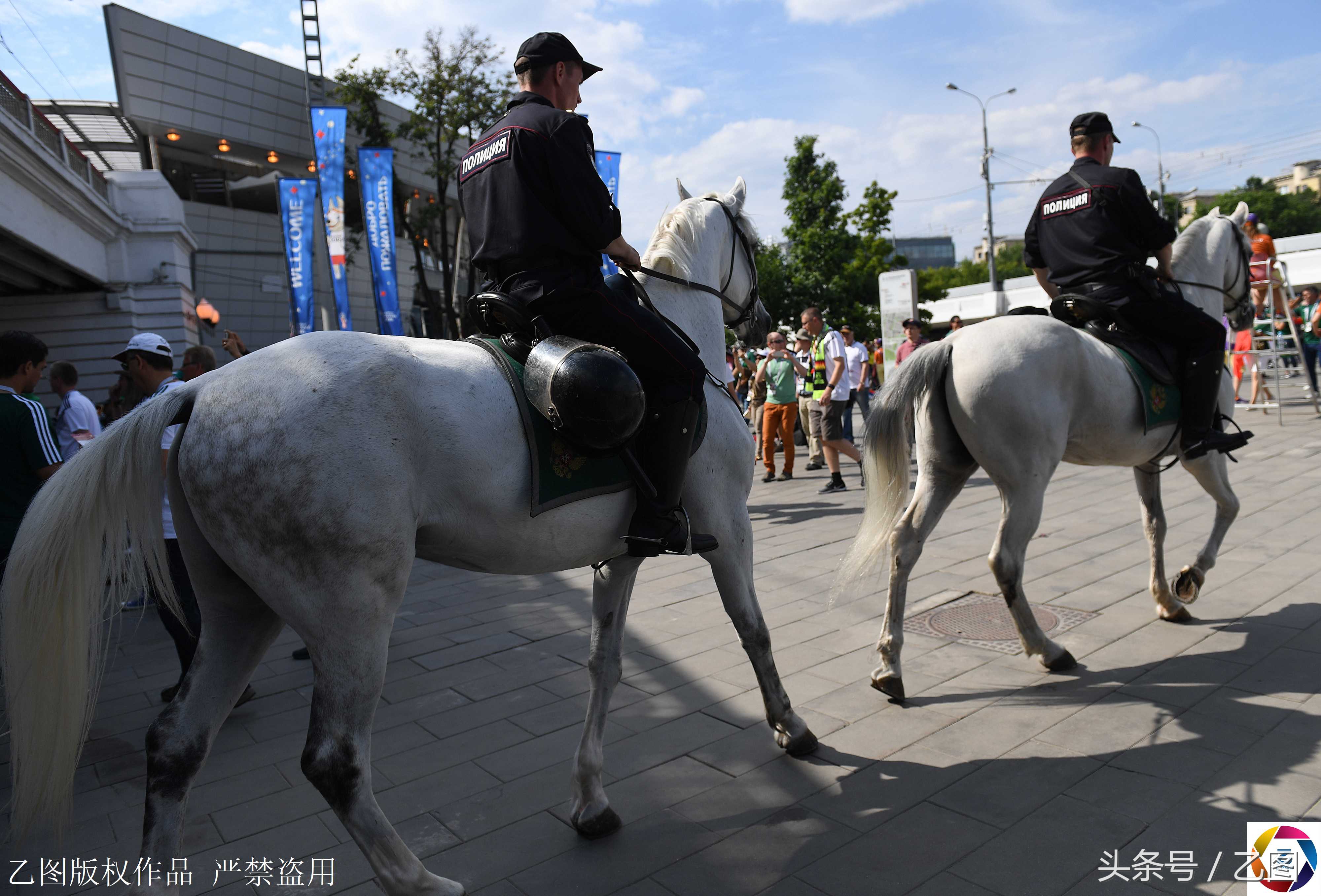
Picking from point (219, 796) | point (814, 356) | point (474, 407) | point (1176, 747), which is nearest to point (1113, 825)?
point (1176, 747)

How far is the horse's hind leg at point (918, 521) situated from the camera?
438 centimetres

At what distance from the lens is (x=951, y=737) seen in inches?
145

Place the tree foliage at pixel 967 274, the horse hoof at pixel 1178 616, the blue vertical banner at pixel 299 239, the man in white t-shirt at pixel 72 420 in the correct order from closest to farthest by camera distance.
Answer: the horse hoof at pixel 1178 616 < the man in white t-shirt at pixel 72 420 < the blue vertical banner at pixel 299 239 < the tree foliage at pixel 967 274

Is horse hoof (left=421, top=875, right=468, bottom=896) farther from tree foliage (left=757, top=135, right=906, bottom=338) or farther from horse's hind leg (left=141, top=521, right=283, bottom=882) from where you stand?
tree foliage (left=757, top=135, right=906, bottom=338)

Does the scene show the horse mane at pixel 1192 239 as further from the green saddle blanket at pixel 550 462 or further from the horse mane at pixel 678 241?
the green saddle blanket at pixel 550 462

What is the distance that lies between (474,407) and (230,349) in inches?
192

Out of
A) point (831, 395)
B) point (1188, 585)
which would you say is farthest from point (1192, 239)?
point (831, 395)

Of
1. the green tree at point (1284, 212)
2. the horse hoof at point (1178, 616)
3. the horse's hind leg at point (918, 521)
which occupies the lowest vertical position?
the horse hoof at point (1178, 616)

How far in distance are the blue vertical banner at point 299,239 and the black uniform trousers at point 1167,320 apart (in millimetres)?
19473

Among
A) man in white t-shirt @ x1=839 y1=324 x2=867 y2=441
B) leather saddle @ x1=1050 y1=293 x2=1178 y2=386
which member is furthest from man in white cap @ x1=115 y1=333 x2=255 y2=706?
man in white t-shirt @ x1=839 y1=324 x2=867 y2=441

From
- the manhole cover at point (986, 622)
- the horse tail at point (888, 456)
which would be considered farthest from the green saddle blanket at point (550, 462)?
the manhole cover at point (986, 622)

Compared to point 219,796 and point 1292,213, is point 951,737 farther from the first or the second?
point 1292,213

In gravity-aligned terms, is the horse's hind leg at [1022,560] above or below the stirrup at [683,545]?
below

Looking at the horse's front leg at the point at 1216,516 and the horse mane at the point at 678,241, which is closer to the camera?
the horse mane at the point at 678,241
